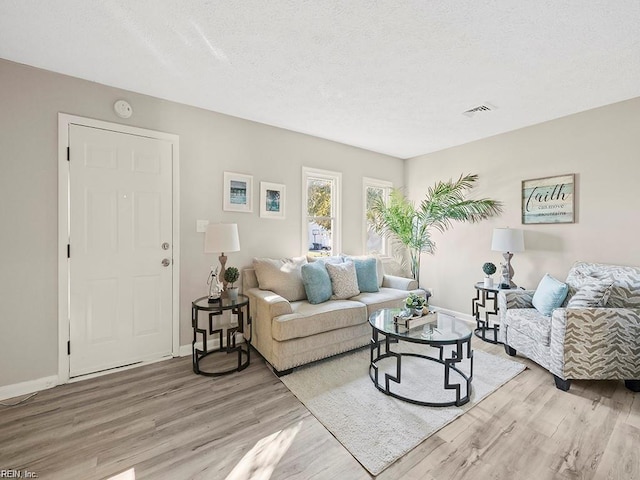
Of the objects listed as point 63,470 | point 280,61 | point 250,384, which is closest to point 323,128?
point 280,61

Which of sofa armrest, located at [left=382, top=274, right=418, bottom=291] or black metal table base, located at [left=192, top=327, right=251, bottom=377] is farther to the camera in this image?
sofa armrest, located at [left=382, top=274, right=418, bottom=291]

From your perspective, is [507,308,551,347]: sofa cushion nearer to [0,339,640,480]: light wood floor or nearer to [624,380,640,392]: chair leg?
[0,339,640,480]: light wood floor

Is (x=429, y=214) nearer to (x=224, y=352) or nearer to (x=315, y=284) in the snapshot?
(x=315, y=284)

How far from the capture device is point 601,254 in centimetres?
294

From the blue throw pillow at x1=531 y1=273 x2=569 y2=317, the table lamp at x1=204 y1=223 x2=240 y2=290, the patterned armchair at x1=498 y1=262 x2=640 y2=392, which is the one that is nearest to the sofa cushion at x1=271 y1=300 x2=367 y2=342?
the table lamp at x1=204 y1=223 x2=240 y2=290

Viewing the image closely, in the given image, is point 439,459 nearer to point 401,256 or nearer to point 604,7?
point 604,7

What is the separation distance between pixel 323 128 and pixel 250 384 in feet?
9.70

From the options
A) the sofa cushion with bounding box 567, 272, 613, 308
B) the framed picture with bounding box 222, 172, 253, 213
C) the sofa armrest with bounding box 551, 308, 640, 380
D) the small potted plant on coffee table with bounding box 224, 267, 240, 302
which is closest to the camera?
the sofa armrest with bounding box 551, 308, 640, 380

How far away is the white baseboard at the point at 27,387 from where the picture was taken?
7.00ft

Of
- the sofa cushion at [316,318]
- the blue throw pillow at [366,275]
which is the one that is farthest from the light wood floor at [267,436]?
the blue throw pillow at [366,275]

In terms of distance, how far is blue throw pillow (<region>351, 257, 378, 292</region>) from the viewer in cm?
347

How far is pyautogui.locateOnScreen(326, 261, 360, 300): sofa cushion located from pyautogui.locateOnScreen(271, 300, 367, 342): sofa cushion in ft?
0.48

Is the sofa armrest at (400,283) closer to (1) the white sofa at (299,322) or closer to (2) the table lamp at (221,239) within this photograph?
(1) the white sofa at (299,322)

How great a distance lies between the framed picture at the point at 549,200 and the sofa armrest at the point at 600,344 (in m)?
1.34
